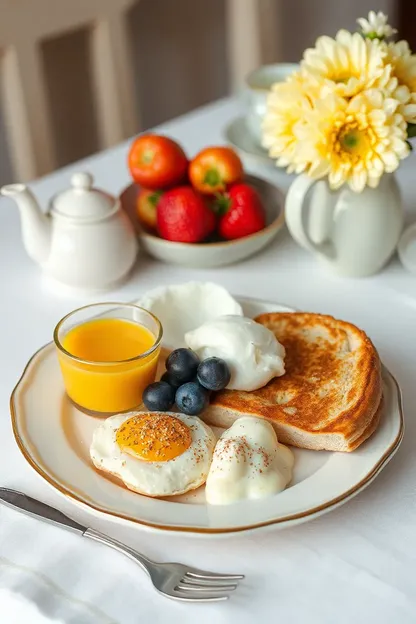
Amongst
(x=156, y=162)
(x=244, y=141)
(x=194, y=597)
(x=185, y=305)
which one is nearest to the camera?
(x=194, y=597)

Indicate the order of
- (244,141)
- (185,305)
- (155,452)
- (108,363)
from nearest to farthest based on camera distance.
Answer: (155,452), (108,363), (185,305), (244,141)

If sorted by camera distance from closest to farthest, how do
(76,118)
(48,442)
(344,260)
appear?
(48,442)
(344,260)
(76,118)

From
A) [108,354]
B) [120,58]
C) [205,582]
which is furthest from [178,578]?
[120,58]

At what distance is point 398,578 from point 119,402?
0.41m

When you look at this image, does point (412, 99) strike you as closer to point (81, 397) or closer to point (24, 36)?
point (81, 397)

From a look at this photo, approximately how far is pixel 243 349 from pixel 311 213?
1.30 ft

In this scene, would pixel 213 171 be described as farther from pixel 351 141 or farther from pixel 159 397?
pixel 159 397

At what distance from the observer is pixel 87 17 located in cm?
244

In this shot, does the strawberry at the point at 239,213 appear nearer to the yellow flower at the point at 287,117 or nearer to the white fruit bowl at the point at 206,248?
the white fruit bowl at the point at 206,248

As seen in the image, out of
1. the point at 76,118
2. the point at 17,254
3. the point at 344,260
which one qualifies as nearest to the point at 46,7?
the point at 76,118

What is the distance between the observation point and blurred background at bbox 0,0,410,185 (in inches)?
93.3

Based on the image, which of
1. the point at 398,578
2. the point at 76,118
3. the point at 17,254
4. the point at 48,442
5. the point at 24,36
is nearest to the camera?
the point at 398,578

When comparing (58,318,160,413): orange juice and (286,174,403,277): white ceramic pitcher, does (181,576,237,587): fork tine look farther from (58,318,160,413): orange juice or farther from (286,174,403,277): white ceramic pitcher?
(286,174,403,277): white ceramic pitcher

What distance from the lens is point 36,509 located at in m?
0.92
